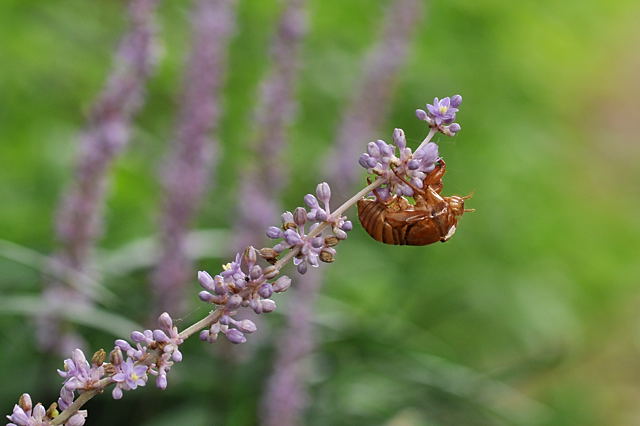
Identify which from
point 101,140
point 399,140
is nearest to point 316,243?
point 399,140

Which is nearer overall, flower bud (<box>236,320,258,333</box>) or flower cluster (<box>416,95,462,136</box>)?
flower bud (<box>236,320,258,333</box>)

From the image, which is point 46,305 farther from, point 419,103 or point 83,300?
point 419,103

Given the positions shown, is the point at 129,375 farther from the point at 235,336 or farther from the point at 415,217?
Answer: the point at 415,217

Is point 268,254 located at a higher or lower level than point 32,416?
higher

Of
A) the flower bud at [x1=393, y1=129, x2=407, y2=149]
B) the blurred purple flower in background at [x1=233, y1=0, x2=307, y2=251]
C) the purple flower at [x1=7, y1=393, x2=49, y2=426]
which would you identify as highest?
the blurred purple flower in background at [x1=233, y1=0, x2=307, y2=251]

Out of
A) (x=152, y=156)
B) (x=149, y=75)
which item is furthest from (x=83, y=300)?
(x=152, y=156)

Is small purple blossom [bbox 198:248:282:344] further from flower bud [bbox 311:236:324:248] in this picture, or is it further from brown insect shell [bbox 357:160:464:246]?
brown insect shell [bbox 357:160:464:246]

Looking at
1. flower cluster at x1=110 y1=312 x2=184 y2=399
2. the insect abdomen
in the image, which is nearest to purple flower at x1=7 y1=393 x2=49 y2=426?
flower cluster at x1=110 y1=312 x2=184 y2=399
